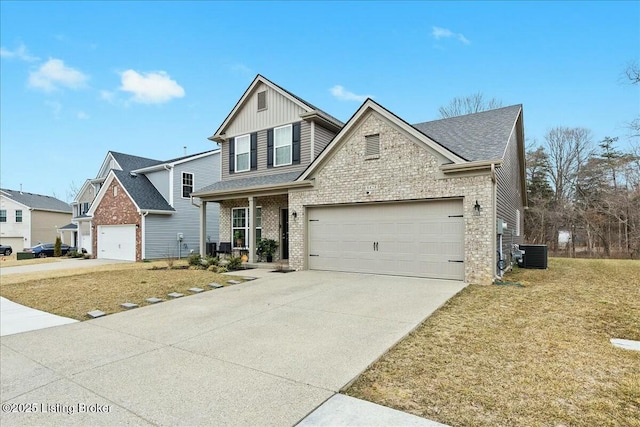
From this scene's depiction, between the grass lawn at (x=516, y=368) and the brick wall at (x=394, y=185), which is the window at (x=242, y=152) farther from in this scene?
the grass lawn at (x=516, y=368)

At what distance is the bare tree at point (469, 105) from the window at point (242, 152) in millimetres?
19747

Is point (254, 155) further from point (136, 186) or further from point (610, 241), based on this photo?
point (610, 241)

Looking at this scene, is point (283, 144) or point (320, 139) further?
point (283, 144)

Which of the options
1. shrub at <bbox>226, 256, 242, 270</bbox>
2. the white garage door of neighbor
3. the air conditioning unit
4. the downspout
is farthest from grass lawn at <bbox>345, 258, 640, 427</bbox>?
the white garage door of neighbor

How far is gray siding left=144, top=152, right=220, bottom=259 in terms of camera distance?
1942 centimetres

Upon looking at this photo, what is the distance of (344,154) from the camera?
1116 cm

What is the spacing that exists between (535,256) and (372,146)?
7711 mm

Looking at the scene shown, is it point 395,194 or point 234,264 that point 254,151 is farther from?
point 395,194

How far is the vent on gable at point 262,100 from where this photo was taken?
15234mm

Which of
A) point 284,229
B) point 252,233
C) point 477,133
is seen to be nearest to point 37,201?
point 252,233

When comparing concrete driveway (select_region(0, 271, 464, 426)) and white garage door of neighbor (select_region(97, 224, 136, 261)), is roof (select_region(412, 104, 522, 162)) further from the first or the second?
white garage door of neighbor (select_region(97, 224, 136, 261))

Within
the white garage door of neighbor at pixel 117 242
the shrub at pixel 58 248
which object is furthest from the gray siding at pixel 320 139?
the shrub at pixel 58 248

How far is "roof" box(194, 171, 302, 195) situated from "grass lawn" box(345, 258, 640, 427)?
8395 mm

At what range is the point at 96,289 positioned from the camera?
9.48 meters
